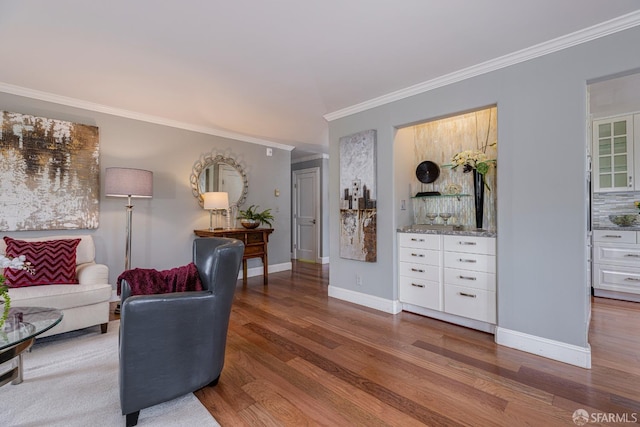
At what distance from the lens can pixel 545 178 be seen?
7.18 feet

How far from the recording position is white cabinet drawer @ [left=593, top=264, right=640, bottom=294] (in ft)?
11.1

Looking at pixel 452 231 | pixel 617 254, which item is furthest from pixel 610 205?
pixel 452 231

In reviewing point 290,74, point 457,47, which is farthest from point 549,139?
point 290,74

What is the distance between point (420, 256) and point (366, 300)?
81 centimetres

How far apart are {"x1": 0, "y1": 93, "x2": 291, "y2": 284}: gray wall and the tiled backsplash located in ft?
16.1

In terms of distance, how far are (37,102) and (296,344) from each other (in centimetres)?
358

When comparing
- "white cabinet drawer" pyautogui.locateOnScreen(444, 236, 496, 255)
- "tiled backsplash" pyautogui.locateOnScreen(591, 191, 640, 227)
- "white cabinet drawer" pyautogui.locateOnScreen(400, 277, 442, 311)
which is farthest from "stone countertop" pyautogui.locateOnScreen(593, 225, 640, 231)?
"white cabinet drawer" pyautogui.locateOnScreen(400, 277, 442, 311)

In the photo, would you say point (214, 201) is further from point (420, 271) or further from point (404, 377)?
point (404, 377)

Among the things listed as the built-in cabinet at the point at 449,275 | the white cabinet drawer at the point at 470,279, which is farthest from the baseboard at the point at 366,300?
the white cabinet drawer at the point at 470,279

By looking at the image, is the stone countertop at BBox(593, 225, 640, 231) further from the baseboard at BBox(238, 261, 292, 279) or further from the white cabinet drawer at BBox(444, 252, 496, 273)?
the baseboard at BBox(238, 261, 292, 279)

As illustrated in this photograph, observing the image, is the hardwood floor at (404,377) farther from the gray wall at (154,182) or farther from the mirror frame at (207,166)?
the mirror frame at (207,166)

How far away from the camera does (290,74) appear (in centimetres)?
266

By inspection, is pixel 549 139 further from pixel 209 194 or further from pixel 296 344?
pixel 209 194

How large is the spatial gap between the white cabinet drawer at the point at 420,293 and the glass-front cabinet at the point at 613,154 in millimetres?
2957
